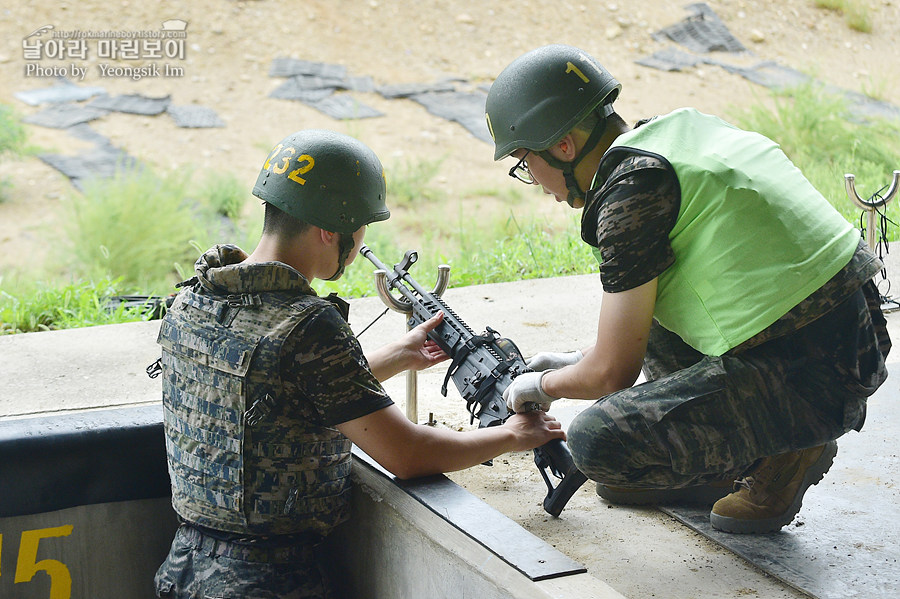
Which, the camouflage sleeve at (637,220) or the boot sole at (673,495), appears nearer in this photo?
the camouflage sleeve at (637,220)

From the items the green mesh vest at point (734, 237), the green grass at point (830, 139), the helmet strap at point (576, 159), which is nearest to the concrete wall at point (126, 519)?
the green mesh vest at point (734, 237)

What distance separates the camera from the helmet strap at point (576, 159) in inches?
102

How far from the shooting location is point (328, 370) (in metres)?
2.03

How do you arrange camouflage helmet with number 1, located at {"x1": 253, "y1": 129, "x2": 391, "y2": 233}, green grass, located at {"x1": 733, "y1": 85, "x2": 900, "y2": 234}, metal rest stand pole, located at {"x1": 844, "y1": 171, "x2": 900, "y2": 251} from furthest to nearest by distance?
green grass, located at {"x1": 733, "y1": 85, "x2": 900, "y2": 234}, metal rest stand pole, located at {"x1": 844, "y1": 171, "x2": 900, "y2": 251}, camouflage helmet with number 1, located at {"x1": 253, "y1": 129, "x2": 391, "y2": 233}

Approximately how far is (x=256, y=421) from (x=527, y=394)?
87cm

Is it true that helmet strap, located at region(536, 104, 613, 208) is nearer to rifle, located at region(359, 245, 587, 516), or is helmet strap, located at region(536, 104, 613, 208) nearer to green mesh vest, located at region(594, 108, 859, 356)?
green mesh vest, located at region(594, 108, 859, 356)

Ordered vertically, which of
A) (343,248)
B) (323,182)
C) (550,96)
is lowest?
(343,248)

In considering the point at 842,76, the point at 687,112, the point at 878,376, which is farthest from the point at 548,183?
the point at 842,76

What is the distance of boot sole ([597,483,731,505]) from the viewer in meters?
2.97

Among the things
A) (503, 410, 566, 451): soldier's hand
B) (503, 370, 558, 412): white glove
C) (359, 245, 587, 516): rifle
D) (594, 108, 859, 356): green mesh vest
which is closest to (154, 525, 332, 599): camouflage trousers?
(503, 410, 566, 451): soldier's hand

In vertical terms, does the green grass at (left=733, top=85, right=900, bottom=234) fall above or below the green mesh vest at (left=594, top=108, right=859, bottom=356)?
below

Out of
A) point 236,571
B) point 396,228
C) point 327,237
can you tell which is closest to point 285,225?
point 327,237

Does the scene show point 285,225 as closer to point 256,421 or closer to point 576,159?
point 256,421

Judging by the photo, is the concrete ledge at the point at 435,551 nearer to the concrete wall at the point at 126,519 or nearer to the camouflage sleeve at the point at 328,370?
the concrete wall at the point at 126,519
